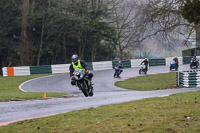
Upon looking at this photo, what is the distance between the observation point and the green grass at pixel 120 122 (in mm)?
6645

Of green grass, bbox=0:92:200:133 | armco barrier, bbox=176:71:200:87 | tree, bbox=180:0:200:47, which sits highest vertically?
tree, bbox=180:0:200:47

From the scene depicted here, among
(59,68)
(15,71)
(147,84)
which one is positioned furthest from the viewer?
(59,68)

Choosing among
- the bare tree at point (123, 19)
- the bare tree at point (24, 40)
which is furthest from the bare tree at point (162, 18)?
the bare tree at point (123, 19)

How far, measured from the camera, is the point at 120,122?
7457 millimetres

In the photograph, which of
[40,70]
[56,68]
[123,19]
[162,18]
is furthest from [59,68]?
[123,19]

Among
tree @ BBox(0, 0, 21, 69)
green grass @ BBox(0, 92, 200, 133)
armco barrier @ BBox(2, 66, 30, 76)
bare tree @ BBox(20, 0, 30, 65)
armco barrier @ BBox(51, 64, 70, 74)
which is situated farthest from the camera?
tree @ BBox(0, 0, 21, 69)

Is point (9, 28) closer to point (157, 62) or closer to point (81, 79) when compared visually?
point (157, 62)

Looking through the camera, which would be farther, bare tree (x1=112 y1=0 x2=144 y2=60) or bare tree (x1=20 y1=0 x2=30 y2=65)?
bare tree (x1=112 y1=0 x2=144 y2=60)

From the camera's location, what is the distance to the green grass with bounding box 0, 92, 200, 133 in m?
6.64

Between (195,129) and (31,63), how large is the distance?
41.2 meters

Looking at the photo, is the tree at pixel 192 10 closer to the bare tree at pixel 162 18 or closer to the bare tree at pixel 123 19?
the bare tree at pixel 162 18

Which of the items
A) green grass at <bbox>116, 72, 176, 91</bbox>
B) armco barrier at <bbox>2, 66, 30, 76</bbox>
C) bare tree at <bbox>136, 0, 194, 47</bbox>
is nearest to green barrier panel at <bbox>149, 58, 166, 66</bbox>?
green grass at <bbox>116, 72, 176, 91</bbox>

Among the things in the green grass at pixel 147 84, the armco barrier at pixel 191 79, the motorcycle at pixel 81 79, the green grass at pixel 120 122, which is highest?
the motorcycle at pixel 81 79

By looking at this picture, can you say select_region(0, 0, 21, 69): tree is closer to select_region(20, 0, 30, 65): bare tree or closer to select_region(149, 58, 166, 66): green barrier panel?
select_region(20, 0, 30, 65): bare tree
